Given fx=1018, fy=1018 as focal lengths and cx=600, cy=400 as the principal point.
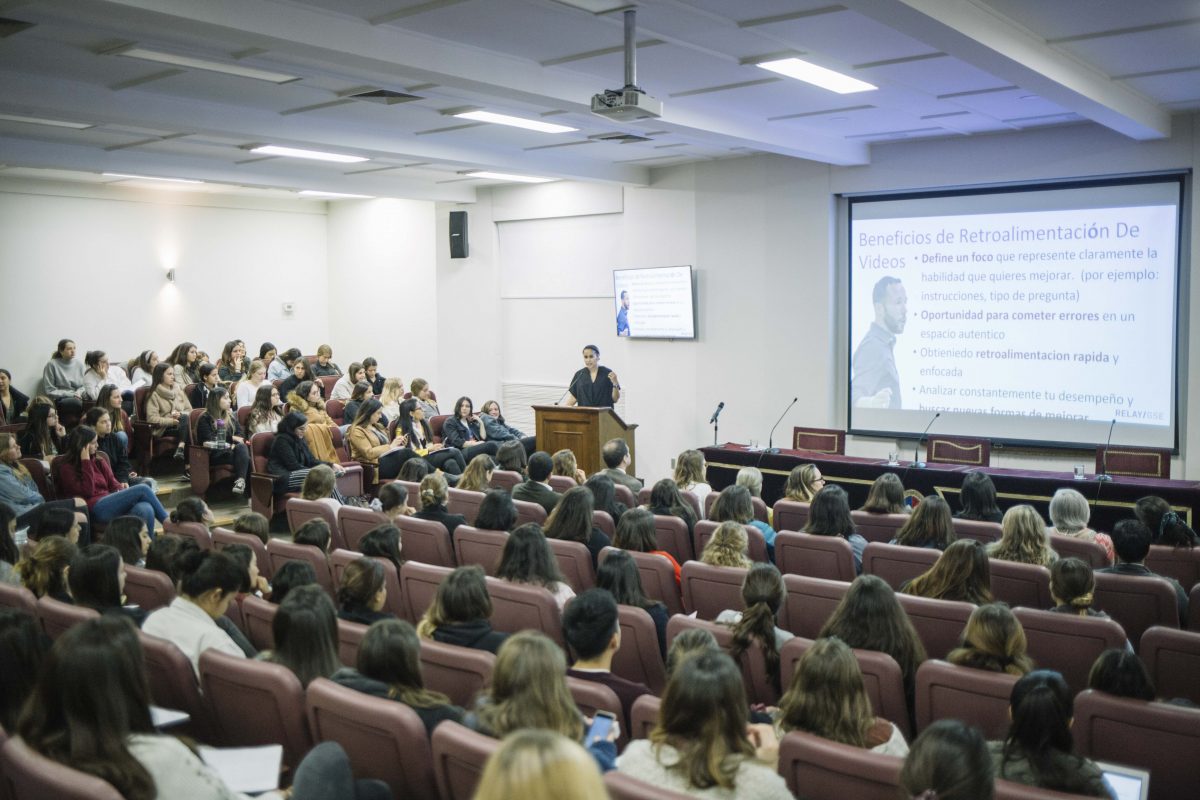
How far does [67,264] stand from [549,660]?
14.2 meters

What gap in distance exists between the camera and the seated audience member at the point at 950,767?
2217mm

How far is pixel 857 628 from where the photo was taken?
365 centimetres

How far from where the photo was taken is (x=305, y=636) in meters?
3.30

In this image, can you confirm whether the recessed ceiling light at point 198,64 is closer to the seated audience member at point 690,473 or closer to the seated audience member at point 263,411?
the seated audience member at point 690,473

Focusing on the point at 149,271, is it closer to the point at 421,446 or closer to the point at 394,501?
the point at 421,446

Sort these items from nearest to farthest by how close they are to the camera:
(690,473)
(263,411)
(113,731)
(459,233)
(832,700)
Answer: (113,731), (832,700), (690,473), (263,411), (459,233)

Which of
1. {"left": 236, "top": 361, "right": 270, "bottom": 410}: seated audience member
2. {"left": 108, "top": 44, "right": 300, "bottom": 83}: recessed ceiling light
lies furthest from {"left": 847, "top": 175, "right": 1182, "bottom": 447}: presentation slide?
{"left": 236, "top": 361, "right": 270, "bottom": 410}: seated audience member

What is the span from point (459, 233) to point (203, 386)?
4.05 meters

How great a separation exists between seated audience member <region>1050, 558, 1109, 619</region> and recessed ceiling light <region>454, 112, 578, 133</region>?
6.00m

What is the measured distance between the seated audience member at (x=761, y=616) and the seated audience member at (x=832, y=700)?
952 mm

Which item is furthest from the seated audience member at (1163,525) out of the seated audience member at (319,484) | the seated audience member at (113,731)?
the seated audience member at (319,484)

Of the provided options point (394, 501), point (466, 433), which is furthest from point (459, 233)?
point (394, 501)

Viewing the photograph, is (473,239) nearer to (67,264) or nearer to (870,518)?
(67,264)

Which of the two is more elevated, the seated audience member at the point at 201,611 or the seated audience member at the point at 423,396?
the seated audience member at the point at 423,396
